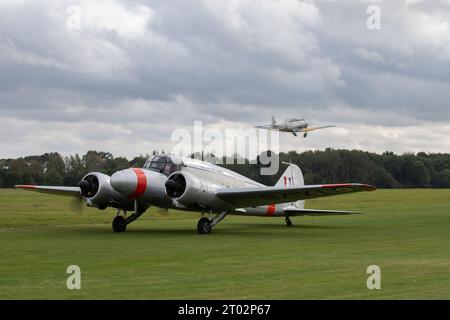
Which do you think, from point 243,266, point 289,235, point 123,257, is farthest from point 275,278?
point 289,235

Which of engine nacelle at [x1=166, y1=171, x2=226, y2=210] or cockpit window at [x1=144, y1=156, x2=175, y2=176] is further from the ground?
cockpit window at [x1=144, y1=156, x2=175, y2=176]

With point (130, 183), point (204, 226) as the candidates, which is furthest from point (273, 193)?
point (130, 183)

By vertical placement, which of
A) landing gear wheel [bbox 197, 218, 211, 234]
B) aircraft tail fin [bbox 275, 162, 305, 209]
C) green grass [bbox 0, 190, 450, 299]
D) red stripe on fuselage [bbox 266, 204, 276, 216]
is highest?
aircraft tail fin [bbox 275, 162, 305, 209]

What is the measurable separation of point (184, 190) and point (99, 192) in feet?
12.0

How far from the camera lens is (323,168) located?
311ft

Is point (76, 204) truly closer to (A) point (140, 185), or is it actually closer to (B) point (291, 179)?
(A) point (140, 185)

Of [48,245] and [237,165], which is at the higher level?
[237,165]

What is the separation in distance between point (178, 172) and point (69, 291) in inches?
616

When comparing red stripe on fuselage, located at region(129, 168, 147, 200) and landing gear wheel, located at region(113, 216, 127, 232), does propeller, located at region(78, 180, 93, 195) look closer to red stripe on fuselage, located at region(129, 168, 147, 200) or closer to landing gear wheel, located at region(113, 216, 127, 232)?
landing gear wheel, located at region(113, 216, 127, 232)

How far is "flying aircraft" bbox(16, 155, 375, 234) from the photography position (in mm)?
27438

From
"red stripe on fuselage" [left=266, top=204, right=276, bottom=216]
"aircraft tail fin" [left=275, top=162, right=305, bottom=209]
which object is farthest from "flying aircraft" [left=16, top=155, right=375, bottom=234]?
"aircraft tail fin" [left=275, top=162, right=305, bottom=209]

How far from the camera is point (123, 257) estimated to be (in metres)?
18.2

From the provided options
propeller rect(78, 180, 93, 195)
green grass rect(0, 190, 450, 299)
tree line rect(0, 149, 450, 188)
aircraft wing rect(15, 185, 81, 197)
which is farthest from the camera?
tree line rect(0, 149, 450, 188)
